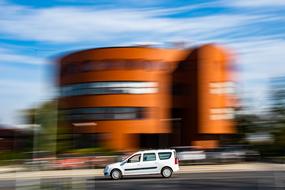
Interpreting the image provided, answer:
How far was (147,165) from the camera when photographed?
2908 centimetres

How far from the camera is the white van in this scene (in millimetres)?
28969

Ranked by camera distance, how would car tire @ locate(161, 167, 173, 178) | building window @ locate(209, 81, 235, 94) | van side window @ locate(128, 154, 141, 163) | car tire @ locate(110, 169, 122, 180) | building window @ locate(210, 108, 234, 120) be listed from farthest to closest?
building window @ locate(209, 81, 235, 94)
building window @ locate(210, 108, 234, 120)
van side window @ locate(128, 154, 141, 163)
car tire @ locate(110, 169, 122, 180)
car tire @ locate(161, 167, 173, 178)

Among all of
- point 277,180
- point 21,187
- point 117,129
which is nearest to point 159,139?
point 117,129

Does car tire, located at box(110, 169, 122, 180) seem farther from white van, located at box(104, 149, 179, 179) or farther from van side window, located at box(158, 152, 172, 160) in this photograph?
van side window, located at box(158, 152, 172, 160)

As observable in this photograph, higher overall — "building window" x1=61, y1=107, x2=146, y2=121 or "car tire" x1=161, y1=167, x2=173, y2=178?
"building window" x1=61, y1=107, x2=146, y2=121

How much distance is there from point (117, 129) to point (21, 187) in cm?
4585

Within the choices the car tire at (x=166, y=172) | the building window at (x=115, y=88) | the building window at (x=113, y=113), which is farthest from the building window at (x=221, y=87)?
the car tire at (x=166, y=172)

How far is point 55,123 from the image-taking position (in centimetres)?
1020

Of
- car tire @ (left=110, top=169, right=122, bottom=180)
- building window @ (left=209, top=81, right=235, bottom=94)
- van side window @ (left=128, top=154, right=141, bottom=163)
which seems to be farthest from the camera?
building window @ (left=209, top=81, right=235, bottom=94)

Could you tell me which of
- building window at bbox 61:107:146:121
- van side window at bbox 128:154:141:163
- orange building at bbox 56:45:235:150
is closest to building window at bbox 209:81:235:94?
orange building at bbox 56:45:235:150

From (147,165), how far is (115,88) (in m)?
29.8

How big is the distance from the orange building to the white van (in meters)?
27.7

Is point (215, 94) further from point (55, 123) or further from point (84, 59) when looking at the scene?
point (55, 123)

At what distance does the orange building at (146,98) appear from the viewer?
191 feet
